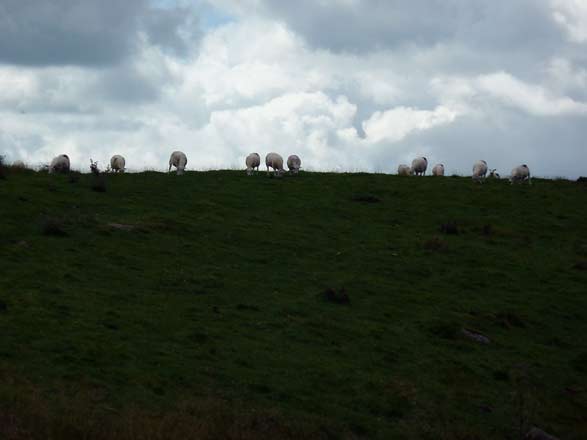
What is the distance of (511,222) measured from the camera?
42281 mm

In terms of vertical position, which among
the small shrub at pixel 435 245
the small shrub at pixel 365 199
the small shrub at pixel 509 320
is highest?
the small shrub at pixel 365 199

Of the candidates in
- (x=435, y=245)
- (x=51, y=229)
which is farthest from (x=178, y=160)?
(x=51, y=229)

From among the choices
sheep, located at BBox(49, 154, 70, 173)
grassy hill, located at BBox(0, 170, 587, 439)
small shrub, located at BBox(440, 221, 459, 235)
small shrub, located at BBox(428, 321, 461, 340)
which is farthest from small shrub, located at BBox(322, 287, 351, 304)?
sheep, located at BBox(49, 154, 70, 173)

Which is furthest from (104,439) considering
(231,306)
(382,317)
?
(382,317)

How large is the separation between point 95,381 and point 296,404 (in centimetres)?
402

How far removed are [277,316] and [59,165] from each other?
2621 cm

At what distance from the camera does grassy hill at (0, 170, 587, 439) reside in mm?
15867

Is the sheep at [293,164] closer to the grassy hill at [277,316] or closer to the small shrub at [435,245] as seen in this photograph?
the grassy hill at [277,316]

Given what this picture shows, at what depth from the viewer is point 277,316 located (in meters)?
23.1

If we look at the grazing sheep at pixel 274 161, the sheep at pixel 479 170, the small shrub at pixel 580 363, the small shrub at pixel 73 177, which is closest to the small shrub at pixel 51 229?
the small shrub at pixel 73 177

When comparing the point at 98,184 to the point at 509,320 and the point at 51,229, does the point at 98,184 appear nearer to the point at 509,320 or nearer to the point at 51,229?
the point at 51,229

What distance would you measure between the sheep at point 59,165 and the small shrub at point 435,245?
20.9 m

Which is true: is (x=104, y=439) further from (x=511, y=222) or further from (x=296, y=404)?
(x=511, y=222)

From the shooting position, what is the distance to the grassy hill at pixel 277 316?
15867mm
